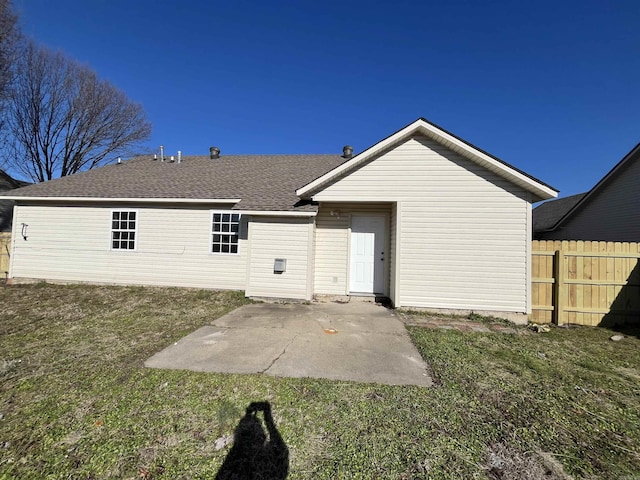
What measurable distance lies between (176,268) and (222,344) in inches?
230

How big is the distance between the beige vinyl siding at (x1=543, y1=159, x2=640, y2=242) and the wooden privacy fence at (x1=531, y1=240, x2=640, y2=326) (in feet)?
15.4

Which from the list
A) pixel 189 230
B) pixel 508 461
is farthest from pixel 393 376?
pixel 189 230

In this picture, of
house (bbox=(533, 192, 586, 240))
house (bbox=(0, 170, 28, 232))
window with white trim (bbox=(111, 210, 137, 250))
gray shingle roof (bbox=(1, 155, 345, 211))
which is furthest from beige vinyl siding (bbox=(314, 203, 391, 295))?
house (bbox=(0, 170, 28, 232))

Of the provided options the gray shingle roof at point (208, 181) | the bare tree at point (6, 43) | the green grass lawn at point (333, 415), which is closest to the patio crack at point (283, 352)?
the green grass lawn at point (333, 415)

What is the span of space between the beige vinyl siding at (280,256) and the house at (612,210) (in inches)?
453

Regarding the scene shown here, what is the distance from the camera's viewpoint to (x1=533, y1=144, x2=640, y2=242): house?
10641 mm

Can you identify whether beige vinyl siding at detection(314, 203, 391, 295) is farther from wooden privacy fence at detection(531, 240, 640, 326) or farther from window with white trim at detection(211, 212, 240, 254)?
wooden privacy fence at detection(531, 240, 640, 326)

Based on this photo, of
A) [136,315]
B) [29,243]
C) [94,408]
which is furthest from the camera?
[29,243]

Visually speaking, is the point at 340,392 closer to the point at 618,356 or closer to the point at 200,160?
the point at 618,356

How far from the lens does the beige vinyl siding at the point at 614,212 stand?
419 inches

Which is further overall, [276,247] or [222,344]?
[276,247]

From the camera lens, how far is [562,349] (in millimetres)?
5418

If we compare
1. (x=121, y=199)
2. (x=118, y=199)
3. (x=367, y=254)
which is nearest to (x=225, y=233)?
(x=121, y=199)

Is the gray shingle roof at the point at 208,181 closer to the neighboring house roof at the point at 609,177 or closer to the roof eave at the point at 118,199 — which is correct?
the roof eave at the point at 118,199
